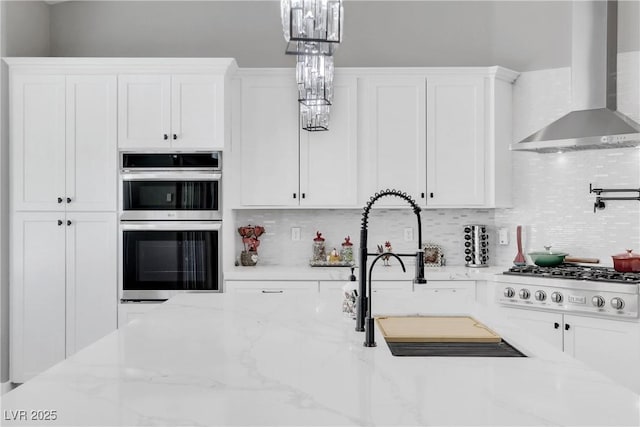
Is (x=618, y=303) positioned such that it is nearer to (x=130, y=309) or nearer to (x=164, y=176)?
(x=164, y=176)

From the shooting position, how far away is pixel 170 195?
4.05 metres

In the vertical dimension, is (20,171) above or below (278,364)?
above

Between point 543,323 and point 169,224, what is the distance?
273cm

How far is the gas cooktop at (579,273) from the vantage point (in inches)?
134

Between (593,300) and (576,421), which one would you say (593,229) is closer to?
(593,300)

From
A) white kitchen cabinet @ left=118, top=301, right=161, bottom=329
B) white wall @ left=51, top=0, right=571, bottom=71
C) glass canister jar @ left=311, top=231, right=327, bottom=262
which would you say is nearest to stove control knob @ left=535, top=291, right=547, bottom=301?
glass canister jar @ left=311, top=231, right=327, bottom=262

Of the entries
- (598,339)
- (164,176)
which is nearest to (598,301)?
(598,339)

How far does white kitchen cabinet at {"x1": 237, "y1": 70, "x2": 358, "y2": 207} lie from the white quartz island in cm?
245

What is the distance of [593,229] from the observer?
419 centimetres

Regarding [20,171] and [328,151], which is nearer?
[20,171]

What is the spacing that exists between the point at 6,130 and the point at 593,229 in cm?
455

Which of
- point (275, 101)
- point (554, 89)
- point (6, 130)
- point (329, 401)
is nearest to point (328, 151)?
point (275, 101)

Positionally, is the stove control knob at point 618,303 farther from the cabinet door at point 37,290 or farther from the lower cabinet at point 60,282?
the cabinet door at point 37,290

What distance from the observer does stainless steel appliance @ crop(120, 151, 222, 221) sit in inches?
159
